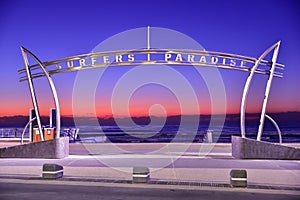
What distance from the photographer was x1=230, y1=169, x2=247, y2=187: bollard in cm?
A: 902

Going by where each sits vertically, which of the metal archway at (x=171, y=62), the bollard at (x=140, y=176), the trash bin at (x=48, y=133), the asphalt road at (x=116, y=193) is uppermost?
the metal archway at (x=171, y=62)

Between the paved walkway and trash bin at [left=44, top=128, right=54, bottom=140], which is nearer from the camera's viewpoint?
the paved walkway

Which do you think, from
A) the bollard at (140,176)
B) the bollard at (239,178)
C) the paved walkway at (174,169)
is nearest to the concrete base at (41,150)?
the paved walkway at (174,169)

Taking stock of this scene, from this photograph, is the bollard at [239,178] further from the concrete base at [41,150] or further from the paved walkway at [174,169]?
the concrete base at [41,150]

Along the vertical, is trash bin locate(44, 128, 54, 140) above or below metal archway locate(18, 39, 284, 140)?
below

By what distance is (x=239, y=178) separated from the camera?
9055 mm

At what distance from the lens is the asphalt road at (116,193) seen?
313 inches

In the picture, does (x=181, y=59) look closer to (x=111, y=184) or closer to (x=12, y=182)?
(x=111, y=184)

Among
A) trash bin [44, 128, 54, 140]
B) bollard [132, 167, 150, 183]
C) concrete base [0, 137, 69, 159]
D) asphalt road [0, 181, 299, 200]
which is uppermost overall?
trash bin [44, 128, 54, 140]

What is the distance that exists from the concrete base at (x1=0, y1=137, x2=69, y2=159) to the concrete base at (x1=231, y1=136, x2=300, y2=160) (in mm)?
7009

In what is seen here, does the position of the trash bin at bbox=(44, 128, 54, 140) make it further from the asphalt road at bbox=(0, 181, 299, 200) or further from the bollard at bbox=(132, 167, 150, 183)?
the bollard at bbox=(132, 167, 150, 183)

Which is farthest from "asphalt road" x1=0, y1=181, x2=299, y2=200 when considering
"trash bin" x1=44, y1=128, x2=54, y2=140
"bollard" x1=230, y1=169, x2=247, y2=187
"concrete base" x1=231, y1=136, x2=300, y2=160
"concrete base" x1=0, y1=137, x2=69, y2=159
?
"trash bin" x1=44, y1=128, x2=54, y2=140

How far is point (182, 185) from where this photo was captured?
368 inches

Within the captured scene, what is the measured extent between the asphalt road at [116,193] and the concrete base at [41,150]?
17.0 ft
